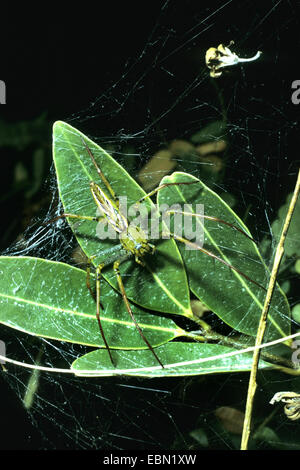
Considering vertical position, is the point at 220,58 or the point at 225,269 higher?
the point at 220,58

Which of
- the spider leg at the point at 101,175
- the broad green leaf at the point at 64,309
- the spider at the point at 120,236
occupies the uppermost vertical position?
the spider leg at the point at 101,175

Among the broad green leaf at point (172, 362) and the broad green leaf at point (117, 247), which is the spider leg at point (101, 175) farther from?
the broad green leaf at point (172, 362)

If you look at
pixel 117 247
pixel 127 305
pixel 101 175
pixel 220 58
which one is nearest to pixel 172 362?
pixel 127 305

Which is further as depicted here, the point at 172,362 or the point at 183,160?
the point at 183,160

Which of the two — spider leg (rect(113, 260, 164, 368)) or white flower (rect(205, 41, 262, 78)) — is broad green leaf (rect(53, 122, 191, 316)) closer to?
spider leg (rect(113, 260, 164, 368))

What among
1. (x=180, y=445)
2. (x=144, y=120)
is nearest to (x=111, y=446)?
(x=180, y=445)

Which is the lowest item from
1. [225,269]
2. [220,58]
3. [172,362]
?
[172,362]

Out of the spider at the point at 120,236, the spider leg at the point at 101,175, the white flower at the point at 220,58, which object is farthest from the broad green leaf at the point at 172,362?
the white flower at the point at 220,58

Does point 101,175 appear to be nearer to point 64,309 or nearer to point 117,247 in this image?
point 117,247
